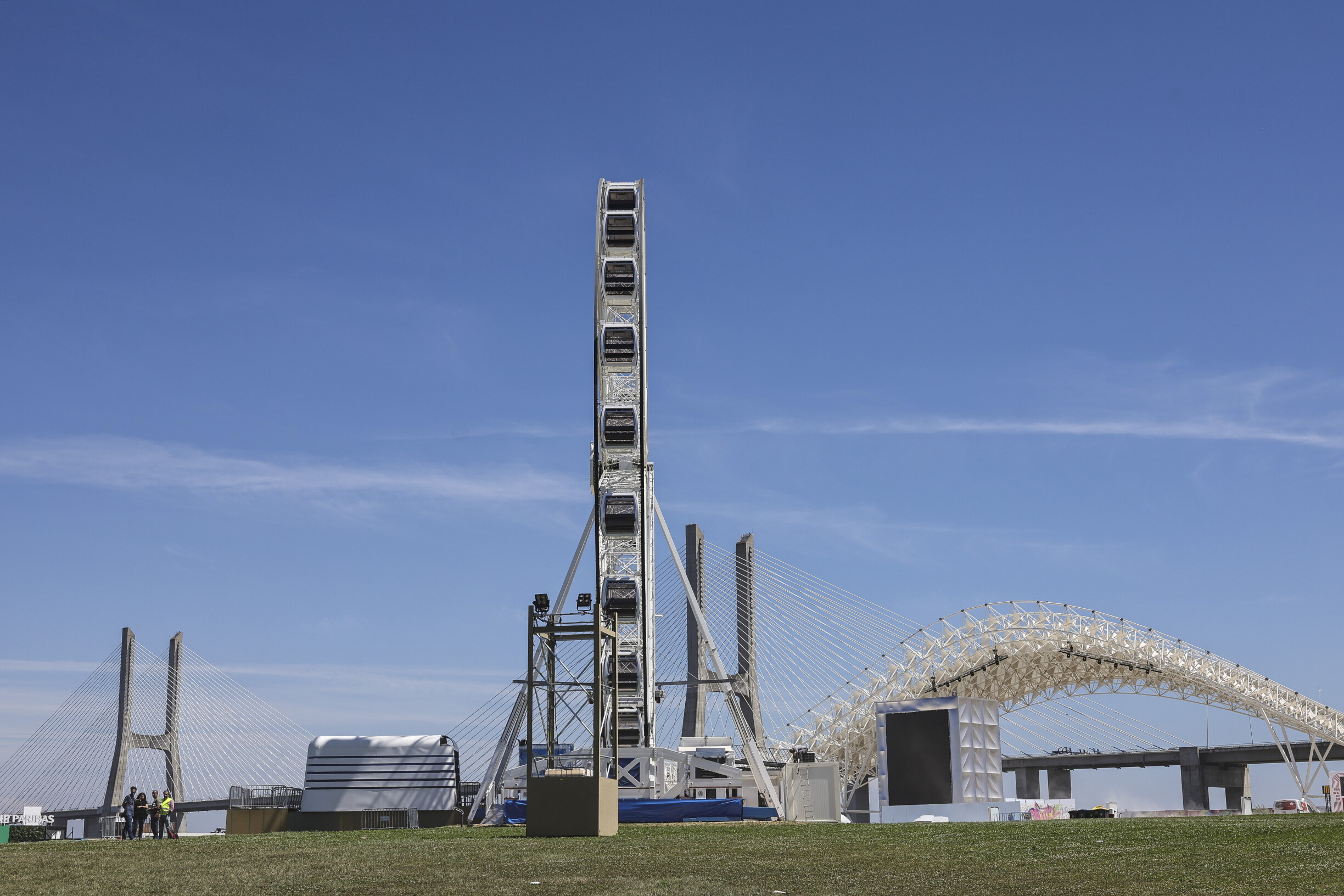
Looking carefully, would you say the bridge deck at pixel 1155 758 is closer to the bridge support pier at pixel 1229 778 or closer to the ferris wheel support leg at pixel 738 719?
the bridge support pier at pixel 1229 778

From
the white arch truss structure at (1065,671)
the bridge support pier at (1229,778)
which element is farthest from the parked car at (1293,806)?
the bridge support pier at (1229,778)

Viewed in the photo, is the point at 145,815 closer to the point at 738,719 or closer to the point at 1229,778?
the point at 738,719

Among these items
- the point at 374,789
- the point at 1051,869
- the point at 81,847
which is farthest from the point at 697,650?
the point at 1051,869

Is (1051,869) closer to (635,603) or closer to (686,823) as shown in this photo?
(686,823)

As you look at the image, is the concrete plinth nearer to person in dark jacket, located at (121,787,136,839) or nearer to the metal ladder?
person in dark jacket, located at (121,787,136,839)

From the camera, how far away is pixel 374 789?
41.8 meters

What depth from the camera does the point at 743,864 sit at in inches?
627

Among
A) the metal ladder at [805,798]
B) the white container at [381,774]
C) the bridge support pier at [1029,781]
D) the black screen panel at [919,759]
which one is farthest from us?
the bridge support pier at [1029,781]

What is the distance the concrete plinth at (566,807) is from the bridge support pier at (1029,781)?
91.0 meters

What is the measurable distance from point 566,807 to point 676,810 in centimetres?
1273

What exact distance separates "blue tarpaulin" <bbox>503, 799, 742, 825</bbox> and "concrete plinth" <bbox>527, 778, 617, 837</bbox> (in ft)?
38.7

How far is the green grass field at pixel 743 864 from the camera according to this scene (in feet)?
42.2

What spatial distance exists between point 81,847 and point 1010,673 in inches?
2036

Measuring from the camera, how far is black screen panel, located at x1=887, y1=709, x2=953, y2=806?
38.4 meters
